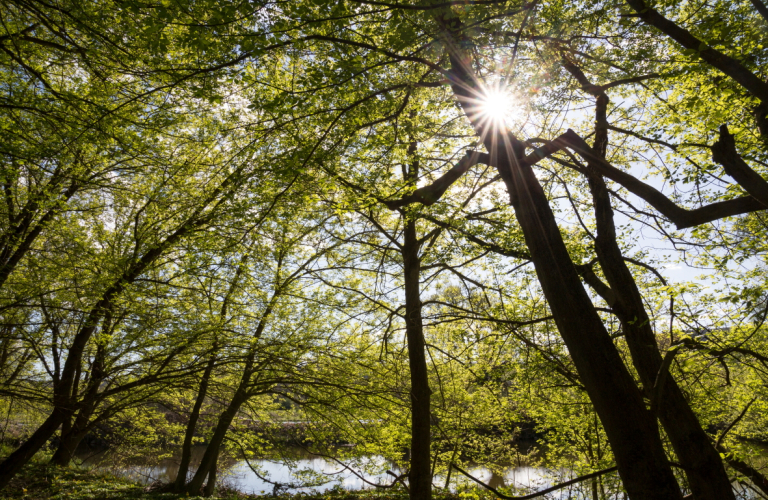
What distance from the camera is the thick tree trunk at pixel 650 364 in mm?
3771

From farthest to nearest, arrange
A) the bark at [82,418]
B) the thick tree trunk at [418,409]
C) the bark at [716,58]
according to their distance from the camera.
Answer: the thick tree trunk at [418,409] < the bark at [82,418] < the bark at [716,58]

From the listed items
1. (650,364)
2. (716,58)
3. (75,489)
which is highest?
(716,58)

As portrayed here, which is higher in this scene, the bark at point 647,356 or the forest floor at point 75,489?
the bark at point 647,356

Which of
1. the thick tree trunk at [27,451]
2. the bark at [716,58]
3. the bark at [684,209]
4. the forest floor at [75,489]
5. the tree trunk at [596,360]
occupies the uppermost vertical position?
the bark at [716,58]

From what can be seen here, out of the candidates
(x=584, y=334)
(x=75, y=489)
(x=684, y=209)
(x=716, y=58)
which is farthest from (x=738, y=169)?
(x=75, y=489)

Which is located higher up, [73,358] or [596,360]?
[73,358]

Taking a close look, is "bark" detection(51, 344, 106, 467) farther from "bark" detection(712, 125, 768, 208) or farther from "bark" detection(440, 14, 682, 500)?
"bark" detection(712, 125, 768, 208)

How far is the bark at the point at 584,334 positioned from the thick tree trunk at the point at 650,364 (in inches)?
36.4

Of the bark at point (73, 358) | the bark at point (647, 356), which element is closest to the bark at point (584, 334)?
the bark at point (647, 356)

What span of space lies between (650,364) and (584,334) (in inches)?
97.2

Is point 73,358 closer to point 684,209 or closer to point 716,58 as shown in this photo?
point 684,209

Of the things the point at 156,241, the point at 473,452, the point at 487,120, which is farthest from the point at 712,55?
the point at 473,452

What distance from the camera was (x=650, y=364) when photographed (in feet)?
14.5

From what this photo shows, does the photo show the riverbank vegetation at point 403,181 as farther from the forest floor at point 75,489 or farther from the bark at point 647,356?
the forest floor at point 75,489
